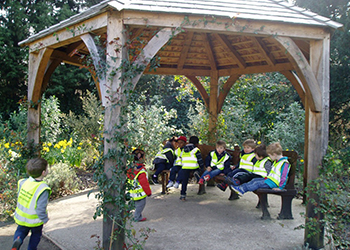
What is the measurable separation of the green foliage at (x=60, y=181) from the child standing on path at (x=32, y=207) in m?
2.91

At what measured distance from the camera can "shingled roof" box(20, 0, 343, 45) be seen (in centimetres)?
376

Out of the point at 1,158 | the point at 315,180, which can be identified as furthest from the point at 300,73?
the point at 1,158

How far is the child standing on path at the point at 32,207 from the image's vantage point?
350cm

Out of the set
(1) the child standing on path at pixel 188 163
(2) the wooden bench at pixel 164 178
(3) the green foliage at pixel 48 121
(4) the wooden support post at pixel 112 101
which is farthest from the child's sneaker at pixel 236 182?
(3) the green foliage at pixel 48 121

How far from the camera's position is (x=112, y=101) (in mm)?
3676

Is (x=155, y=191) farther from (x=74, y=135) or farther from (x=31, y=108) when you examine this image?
(x=74, y=135)

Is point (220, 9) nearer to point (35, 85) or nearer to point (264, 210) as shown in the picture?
point (264, 210)

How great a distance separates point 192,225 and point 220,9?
321cm

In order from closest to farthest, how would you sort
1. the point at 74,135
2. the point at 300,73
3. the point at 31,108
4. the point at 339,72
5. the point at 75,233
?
1. the point at 300,73
2. the point at 75,233
3. the point at 31,108
4. the point at 339,72
5. the point at 74,135

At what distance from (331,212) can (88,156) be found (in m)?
7.08

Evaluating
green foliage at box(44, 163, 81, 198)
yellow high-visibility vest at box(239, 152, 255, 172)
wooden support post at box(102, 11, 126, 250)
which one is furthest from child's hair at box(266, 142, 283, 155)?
green foliage at box(44, 163, 81, 198)

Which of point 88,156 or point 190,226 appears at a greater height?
point 88,156

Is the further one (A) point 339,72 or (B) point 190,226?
(A) point 339,72

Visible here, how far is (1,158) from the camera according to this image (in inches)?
243
